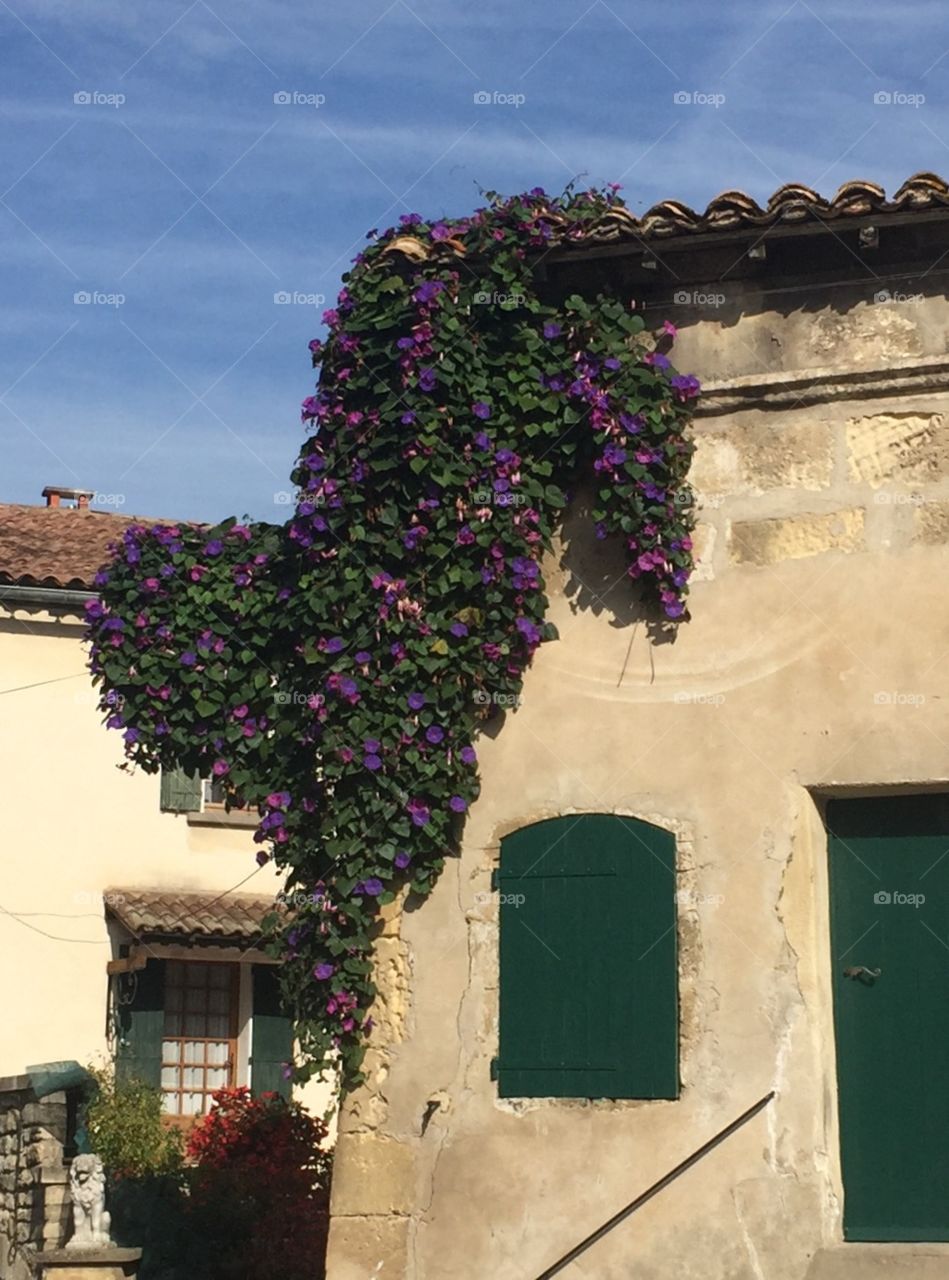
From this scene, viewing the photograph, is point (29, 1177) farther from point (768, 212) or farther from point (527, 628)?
point (768, 212)

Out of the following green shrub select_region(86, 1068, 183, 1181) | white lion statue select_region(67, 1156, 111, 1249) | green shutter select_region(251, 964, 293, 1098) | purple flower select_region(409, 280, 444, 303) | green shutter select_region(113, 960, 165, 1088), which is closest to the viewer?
purple flower select_region(409, 280, 444, 303)

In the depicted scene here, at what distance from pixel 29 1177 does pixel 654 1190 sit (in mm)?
5418

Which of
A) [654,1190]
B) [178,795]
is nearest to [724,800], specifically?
[654,1190]

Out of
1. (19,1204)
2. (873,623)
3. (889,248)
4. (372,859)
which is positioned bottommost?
(19,1204)

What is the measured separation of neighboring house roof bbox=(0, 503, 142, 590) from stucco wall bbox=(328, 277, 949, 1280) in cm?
965

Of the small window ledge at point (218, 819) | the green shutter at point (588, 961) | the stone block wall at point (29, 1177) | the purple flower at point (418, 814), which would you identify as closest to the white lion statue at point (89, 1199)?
the stone block wall at point (29, 1177)

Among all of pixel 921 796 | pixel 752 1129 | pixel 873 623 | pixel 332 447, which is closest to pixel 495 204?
pixel 332 447

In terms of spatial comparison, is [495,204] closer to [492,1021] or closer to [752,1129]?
[492,1021]

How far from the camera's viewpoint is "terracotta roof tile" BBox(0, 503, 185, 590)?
18984 millimetres

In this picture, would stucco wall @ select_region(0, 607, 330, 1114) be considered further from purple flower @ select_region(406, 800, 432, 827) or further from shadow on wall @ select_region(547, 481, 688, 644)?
shadow on wall @ select_region(547, 481, 688, 644)

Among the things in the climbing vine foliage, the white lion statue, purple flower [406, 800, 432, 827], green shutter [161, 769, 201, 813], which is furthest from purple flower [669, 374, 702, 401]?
green shutter [161, 769, 201, 813]

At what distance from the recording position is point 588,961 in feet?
28.2

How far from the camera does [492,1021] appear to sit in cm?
872

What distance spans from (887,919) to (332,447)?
11.5 ft
